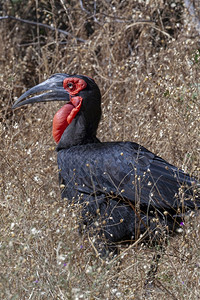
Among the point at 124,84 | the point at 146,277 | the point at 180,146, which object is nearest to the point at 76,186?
the point at 146,277

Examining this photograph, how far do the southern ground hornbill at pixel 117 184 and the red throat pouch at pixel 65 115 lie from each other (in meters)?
0.01

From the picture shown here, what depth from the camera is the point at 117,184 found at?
3953 mm

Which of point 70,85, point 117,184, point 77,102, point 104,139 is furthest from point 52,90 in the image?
point 104,139

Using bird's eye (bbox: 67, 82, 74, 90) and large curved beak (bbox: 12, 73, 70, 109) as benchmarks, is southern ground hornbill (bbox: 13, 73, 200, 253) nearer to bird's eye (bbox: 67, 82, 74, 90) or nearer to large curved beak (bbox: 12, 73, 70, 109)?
bird's eye (bbox: 67, 82, 74, 90)

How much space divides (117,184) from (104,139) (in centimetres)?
173

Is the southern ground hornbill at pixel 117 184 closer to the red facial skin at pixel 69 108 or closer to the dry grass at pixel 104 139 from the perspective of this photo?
the red facial skin at pixel 69 108

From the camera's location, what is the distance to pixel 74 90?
4430mm

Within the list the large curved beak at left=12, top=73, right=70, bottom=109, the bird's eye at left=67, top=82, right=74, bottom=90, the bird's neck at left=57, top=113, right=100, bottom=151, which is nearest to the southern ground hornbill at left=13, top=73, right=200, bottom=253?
the bird's neck at left=57, top=113, right=100, bottom=151

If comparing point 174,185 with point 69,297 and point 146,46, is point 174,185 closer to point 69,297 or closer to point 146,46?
point 69,297

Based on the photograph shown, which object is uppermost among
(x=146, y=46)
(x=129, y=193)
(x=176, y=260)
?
(x=146, y=46)

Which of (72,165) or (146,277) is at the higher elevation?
(72,165)

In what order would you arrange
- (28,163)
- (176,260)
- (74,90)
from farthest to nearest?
(28,163) → (74,90) → (176,260)

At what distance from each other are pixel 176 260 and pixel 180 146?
1503mm

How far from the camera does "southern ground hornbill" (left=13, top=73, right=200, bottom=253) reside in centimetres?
379
